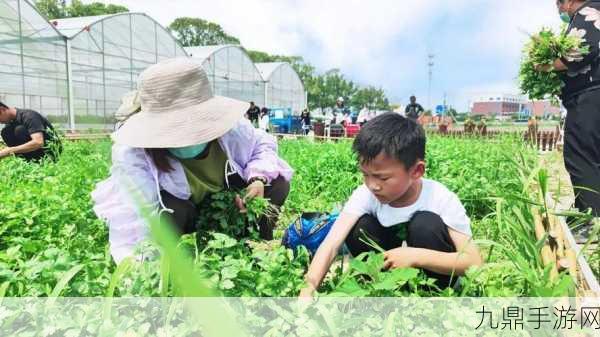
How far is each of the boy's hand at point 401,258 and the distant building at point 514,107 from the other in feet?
5.78

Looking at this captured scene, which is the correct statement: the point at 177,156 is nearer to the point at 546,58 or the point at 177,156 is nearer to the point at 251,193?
the point at 251,193

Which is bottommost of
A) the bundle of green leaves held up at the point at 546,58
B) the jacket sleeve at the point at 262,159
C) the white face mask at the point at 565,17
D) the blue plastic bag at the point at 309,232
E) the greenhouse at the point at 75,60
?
the blue plastic bag at the point at 309,232

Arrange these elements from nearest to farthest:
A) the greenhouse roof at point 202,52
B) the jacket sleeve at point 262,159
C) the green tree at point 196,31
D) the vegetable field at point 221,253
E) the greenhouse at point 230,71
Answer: the vegetable field at point 221,253 → the jacket sleeve at point 262,159 → the greenhouse roof at point 202,52 → the greenhouse at point 230,71 → the green tree at point 196,31

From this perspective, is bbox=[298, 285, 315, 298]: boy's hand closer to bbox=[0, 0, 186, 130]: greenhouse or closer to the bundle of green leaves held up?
the bundle of green leaves held up

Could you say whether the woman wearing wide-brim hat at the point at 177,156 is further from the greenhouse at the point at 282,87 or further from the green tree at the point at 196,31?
the green tree at the point at 196,31

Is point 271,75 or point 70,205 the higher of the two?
point 271,75

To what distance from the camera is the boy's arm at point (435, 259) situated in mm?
1468

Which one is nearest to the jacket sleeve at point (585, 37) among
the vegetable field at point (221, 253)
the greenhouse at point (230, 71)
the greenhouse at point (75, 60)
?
the vegetable field at point (221, 253)

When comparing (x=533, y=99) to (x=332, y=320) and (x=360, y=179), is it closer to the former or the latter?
(x=360, y=179)

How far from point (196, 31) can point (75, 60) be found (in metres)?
28.4

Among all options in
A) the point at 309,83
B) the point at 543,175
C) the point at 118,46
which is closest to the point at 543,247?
the point at 543,175

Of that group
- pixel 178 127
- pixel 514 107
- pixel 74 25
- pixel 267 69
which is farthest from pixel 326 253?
pixel 267 69

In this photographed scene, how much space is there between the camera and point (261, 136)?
2170mm

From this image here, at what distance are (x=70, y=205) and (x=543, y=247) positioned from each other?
6.40 ft
